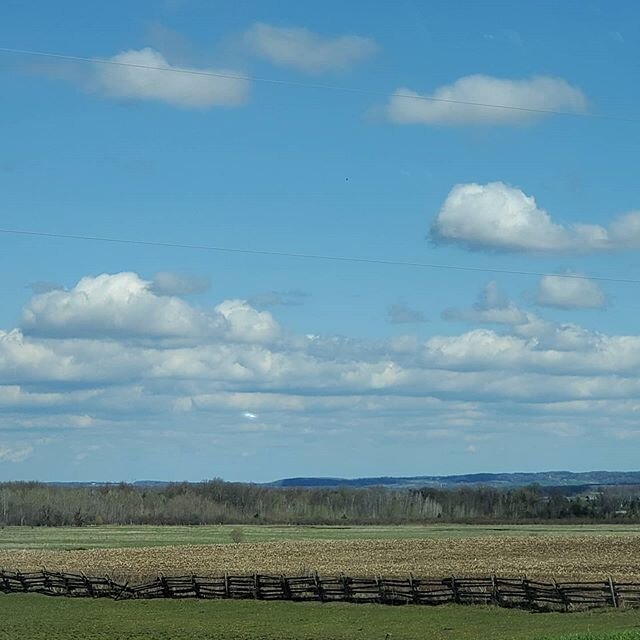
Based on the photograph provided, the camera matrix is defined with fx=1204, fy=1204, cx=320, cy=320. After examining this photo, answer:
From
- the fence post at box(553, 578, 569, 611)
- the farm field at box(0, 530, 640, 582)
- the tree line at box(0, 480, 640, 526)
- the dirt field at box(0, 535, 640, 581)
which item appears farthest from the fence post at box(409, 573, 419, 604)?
the tree line at box(0, 480, 640, 526)

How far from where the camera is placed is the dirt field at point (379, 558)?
59.1 metres

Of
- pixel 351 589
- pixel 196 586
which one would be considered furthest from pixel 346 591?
pixel 196 586

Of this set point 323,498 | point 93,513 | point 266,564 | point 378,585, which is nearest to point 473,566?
point 266,564

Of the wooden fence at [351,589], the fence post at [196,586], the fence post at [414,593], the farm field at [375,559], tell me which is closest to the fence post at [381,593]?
the wooden fence at [351,589]

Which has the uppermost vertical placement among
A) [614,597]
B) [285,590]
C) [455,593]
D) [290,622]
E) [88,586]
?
[614,597]

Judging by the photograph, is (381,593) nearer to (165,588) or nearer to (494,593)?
(494,593)

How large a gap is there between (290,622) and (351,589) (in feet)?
19.7

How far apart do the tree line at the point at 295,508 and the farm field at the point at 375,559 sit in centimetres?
7161

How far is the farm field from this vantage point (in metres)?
58.6

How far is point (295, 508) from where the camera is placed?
184 meters

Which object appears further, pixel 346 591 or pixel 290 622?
pixel 346 591

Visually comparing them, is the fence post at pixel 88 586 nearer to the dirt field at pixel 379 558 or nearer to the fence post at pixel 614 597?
the dirt field at pixel 379 558

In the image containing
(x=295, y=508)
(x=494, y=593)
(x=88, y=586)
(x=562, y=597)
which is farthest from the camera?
(x=295, y=508)

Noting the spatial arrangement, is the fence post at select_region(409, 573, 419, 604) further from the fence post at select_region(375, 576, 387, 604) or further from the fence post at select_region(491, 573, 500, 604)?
the fence post at select_region(491, 573, 500, 604)
